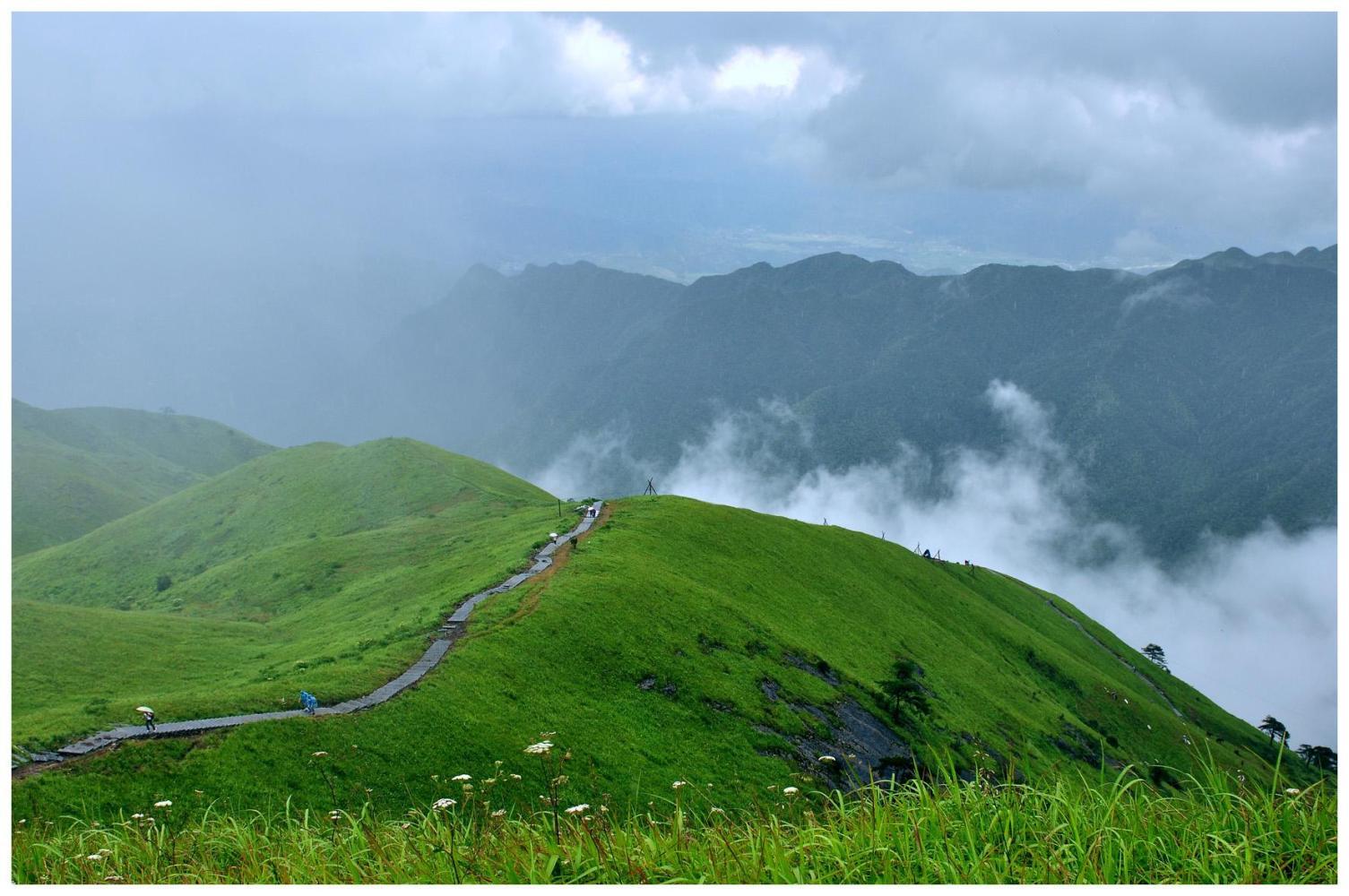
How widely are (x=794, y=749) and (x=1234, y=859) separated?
43897 millimetres

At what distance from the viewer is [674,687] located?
171ft

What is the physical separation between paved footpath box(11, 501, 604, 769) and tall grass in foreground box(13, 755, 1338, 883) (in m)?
25.9

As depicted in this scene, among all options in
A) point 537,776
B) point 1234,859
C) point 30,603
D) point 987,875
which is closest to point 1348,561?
point 1234,859

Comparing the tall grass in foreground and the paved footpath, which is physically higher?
the tall grass in foreground

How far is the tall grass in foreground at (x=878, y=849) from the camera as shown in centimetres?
837

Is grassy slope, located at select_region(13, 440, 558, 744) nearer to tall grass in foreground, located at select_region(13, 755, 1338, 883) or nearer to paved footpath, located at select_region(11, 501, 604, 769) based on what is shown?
paved footpath, located at select_region(11, 501, 604, 769)

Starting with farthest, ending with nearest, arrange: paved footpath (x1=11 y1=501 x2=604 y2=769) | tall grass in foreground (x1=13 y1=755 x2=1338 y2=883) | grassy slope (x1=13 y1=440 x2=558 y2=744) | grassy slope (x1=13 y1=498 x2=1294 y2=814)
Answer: grassy slope (x1=13 y1=440 x2=558 y2=744) < grassy slope (x1=13 y1=498 x2=1294 y2=814) < paved footpath (x1=11 y1=501 x2=604 y2=769) < tall grass in foreground (x1=13 y1=755 x2=1338 y2=883)

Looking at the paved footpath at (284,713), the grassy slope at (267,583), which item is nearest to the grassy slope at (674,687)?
the paved footpath at (284,713)

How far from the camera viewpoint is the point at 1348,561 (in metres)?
9.48

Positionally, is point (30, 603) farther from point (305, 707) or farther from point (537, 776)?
point (537, 776)

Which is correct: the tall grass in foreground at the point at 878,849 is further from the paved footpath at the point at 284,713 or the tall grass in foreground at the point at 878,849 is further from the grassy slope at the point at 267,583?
the grassy slope at the point at 267,583

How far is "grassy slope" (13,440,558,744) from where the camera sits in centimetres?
4584

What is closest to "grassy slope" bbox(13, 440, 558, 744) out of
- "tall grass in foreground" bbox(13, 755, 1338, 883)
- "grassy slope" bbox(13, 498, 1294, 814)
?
"grassy slope" bbox(13, 498, 1294, 814)

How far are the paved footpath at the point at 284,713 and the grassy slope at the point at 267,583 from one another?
2.96 ft
